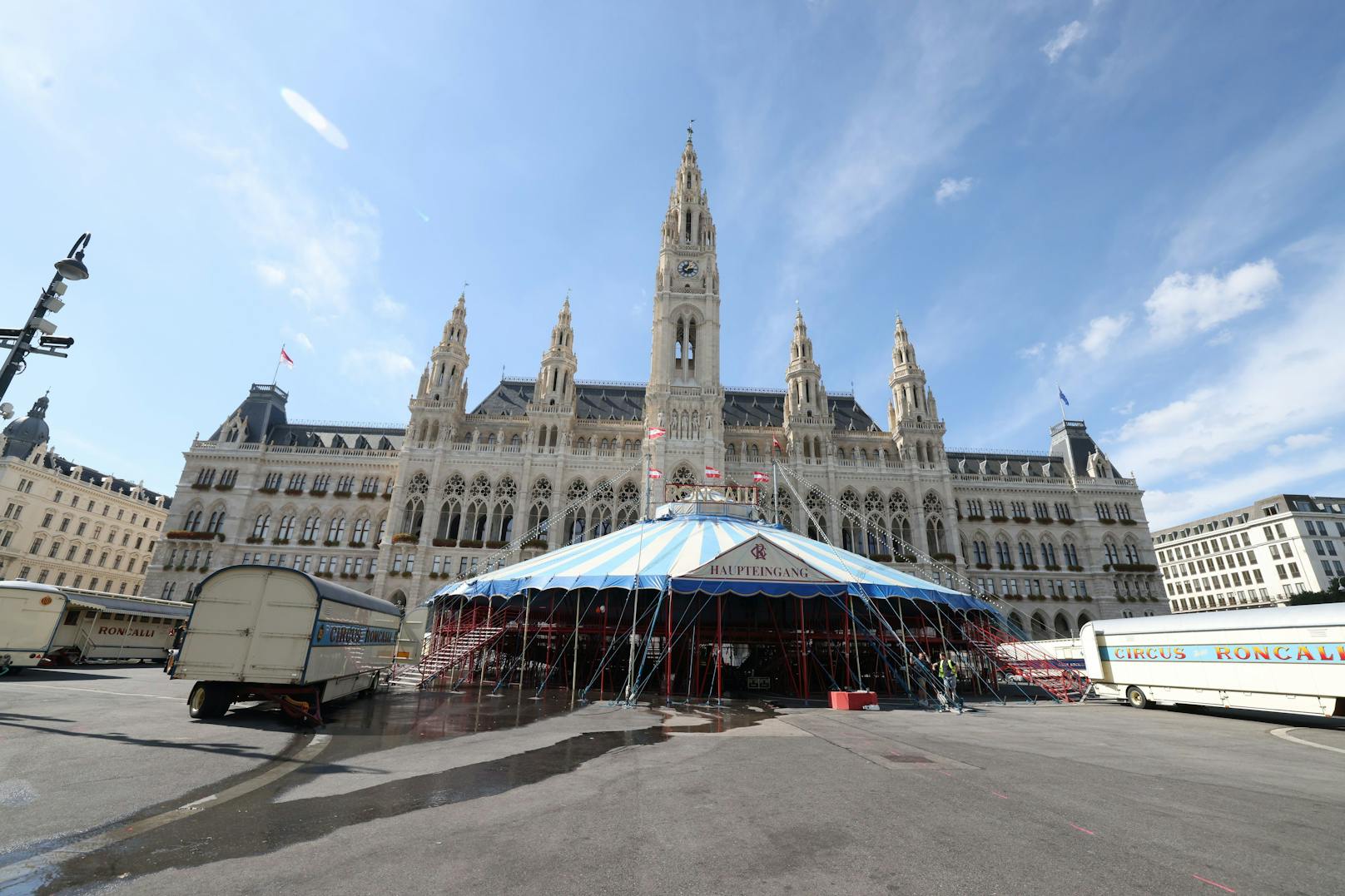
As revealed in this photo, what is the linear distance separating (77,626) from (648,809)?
102 ft

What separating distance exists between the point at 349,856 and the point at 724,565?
13.9m

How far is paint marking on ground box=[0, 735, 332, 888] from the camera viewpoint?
171 inches

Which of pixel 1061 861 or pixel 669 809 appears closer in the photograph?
pixel 1061 861

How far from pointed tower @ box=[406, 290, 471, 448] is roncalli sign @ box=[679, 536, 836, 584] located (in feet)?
102

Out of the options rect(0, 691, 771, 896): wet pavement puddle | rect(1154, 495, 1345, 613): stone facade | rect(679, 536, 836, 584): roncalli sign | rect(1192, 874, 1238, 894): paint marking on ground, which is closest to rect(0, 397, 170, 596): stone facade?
rect(0, 691, 771, 896): wet pavement puddle

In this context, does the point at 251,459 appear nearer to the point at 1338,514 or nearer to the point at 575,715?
the point at 575,715

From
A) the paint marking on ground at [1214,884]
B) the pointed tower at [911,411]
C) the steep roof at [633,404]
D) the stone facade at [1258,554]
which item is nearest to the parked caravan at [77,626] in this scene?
the steep roof at [633,404]

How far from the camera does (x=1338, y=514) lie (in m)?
67.4

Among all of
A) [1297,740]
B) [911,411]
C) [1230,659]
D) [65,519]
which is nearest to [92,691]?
[1297,740]

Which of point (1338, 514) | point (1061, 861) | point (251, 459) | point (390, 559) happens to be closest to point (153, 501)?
point (251, 459)

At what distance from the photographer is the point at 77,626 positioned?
2369 centimetres

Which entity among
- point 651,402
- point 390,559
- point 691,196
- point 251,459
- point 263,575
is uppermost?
point 691,196

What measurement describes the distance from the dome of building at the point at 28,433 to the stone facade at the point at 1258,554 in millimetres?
117582

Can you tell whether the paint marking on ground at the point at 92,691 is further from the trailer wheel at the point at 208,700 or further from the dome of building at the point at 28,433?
the dome of building at the point at 28,433
